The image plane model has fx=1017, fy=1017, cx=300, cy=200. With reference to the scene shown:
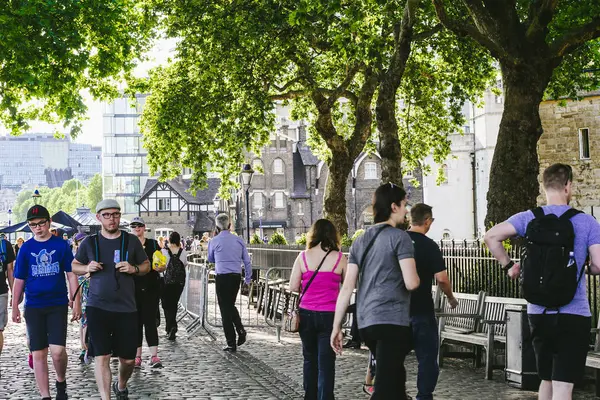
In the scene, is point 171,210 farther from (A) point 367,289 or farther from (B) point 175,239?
(A) point 367,289

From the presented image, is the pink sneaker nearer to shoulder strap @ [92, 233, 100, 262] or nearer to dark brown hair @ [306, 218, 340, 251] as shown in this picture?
shoulder strap @ [92, 233, 100, 262]

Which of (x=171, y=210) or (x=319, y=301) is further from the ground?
(x=171, y=210)

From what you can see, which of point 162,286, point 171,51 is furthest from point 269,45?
point 162,286

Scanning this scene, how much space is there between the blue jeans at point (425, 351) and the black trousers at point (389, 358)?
184 cm

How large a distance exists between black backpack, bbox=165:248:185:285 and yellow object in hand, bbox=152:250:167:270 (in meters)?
3.81

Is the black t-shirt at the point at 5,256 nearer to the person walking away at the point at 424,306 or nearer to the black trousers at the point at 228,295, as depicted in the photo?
the black trousers at the point at 228,295

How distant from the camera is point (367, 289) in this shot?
7523 millimetres

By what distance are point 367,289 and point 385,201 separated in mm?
674

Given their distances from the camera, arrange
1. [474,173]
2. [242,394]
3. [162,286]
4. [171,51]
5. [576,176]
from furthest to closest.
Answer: [474,173] < [576,176] < [171,51] < [162,286] < [242,394]

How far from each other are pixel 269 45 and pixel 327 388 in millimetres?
20541

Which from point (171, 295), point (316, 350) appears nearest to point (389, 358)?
point (316, 350)

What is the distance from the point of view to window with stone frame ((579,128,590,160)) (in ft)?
145

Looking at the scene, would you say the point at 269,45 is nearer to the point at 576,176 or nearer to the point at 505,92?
the point at 505,92

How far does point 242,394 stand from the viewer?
37.0ft
